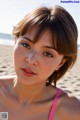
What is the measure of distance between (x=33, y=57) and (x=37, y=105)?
1.33 ft

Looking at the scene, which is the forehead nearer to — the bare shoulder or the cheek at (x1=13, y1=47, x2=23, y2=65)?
the cheek at (x1=13, y1=47, x2=23, y2=65)

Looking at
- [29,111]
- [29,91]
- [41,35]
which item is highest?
[41,35]

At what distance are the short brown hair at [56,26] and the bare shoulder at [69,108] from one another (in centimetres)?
27

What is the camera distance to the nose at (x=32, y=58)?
5.64 feet

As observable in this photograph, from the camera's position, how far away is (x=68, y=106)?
6.50 feet

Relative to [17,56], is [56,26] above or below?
above

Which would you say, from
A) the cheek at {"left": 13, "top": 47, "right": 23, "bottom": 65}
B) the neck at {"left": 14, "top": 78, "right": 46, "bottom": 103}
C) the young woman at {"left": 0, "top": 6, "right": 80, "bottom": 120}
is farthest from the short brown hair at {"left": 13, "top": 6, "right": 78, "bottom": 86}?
the neck at {"left": 14, "top": 78, "right": 46, "bottom": 103}

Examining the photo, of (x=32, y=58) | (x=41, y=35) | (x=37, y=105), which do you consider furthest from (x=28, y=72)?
(x=37, y=105)

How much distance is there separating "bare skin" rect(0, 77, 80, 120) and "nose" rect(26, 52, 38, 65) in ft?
1.08

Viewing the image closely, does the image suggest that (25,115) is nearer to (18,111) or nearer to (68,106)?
(18,111)

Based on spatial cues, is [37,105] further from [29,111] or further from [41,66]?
[41,66]

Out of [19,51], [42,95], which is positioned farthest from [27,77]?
[42,95]

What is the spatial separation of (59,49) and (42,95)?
1.18ft

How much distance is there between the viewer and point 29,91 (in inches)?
78.0
